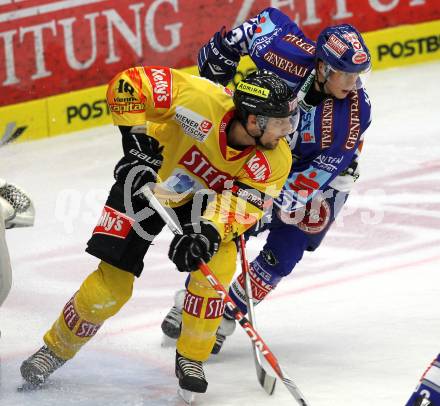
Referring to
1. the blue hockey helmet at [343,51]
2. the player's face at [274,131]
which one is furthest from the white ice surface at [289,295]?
the blue hockey helmet at [343,51]

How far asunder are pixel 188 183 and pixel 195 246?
0.51 metres

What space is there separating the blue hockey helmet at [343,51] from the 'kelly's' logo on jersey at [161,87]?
2.67ft

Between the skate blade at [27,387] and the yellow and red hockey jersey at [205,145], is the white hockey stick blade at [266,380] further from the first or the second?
the skate blade at [27,387]

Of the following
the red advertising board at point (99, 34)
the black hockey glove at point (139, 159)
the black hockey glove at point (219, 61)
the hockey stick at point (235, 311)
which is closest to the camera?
the hockey stick at point (235, 311)

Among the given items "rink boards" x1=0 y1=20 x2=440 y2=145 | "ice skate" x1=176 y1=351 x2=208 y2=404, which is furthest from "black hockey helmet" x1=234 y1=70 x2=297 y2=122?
"rink boards" x1=0 y1=20 x2=440 y2=145

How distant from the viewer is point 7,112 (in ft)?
29.2

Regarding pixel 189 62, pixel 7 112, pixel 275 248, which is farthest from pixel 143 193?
pixel 189 62

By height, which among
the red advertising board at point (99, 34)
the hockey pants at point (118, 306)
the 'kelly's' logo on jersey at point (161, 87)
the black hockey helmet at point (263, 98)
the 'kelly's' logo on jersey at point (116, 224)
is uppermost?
the black hockey helmet at point (263, 98)

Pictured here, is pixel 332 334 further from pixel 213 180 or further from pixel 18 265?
pixel 18 265

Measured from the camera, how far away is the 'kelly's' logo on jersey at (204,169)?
517 cm

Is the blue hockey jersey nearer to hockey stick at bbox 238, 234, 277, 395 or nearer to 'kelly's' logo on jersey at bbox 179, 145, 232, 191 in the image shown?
hockey stick at bbox 238, 234, 277, 395

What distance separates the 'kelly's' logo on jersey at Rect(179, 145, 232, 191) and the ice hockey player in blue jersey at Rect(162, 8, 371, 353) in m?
0.61

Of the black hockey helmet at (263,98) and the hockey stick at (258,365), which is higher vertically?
the black hockey helmet at (263,98)

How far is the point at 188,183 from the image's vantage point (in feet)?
17.3
